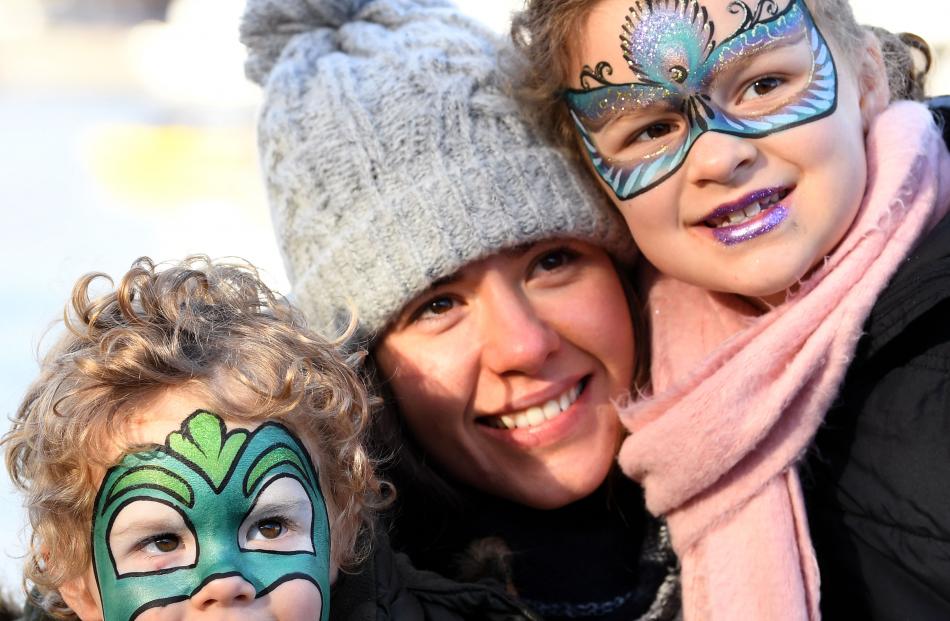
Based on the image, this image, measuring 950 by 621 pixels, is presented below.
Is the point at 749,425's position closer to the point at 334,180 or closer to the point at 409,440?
the point at 409,440

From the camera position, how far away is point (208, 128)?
21.6 feet

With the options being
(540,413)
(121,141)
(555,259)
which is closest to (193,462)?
(540,413)

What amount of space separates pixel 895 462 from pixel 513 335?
0.75 meters

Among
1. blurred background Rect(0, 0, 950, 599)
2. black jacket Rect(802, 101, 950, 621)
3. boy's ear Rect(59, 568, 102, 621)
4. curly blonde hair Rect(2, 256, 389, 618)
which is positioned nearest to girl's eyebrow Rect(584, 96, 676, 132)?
black jacket Rect(802, 101, 950, 621)

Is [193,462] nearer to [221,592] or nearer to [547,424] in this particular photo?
[221,592]

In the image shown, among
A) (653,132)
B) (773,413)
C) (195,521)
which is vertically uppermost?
(653,132)

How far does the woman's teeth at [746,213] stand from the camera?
2.12m

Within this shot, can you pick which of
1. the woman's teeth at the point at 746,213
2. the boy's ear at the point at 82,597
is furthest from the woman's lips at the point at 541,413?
the boy's ear at the point at 82,597

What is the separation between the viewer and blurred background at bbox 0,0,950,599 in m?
4.60

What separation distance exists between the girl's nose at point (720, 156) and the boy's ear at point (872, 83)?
333 mm

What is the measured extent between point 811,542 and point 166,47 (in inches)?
243

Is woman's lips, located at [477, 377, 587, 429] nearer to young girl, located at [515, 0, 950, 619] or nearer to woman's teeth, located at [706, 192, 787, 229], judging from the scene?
young girl, located at [515, 0, 950, 619]

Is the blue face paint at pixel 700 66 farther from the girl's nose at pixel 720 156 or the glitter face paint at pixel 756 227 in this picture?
the glitter face paint at pixel 756 227

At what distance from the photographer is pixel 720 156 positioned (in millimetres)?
2080
